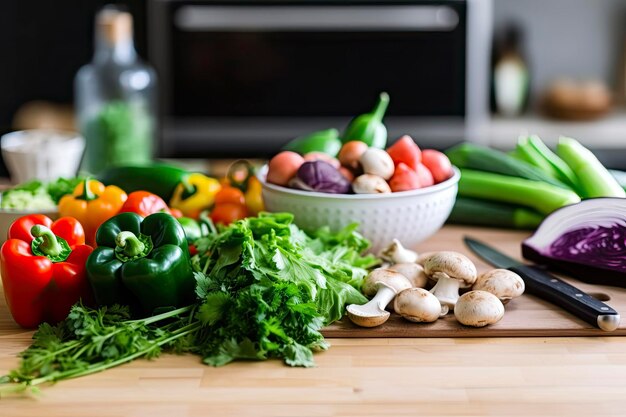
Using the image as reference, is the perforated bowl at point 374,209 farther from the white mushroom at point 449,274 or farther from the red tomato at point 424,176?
the white mushroom at point 449,274

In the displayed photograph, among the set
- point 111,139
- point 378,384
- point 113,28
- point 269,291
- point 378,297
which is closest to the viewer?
point 378,384

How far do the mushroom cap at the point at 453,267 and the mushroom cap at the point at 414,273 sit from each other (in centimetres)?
4

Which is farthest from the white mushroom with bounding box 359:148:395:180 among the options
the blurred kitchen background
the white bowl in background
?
the blurred kitchen background

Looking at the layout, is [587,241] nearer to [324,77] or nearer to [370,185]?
[370,185]

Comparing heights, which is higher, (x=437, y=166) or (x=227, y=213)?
(x=437, y=166)

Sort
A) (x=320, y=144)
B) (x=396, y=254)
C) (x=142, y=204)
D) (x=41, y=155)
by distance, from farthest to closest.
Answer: (x=41, y=155), (x=320, y=144), (x=142, y=204), (x=396, y=254)

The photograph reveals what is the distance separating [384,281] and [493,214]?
0.66 meters

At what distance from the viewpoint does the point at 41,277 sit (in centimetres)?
141

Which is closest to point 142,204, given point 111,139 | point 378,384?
point 378,384

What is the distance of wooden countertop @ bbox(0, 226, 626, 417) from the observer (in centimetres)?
116

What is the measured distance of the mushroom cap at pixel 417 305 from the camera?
1393mm

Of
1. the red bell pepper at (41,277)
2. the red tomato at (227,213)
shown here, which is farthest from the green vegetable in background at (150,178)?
the red bell pepper at (41,277)

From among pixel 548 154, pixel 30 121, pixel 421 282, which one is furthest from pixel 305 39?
pixel 421 282

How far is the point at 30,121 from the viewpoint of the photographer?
13.2 feet
